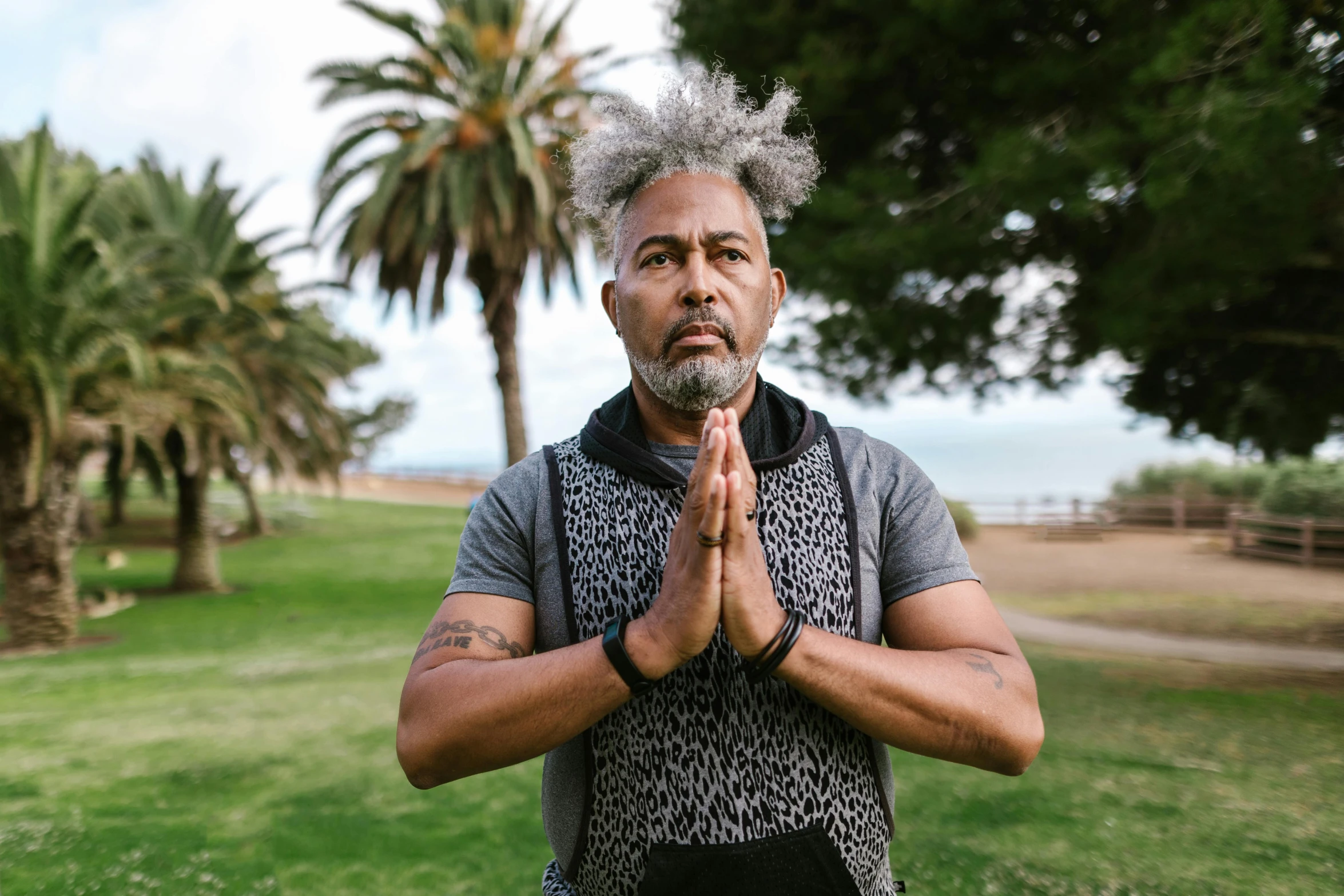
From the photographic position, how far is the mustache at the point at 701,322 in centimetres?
183

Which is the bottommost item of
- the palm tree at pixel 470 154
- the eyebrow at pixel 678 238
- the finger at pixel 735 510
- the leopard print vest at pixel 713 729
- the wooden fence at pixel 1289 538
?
the wooden fence at pixel 1289 538

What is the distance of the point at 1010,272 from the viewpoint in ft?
36.0

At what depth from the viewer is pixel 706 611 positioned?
150cm

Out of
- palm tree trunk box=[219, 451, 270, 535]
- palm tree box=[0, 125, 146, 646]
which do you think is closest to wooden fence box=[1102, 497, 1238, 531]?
palm tree trunk box=[219, 451, 270, 535]

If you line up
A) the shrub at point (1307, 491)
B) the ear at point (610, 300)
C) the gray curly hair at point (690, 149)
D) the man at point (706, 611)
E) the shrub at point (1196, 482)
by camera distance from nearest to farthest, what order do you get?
the man at point (706, 611), the gray curly hair at point (690, 149), the ear at point (610, 300), the shrub at point (1307, 491), the shrub at point (1196, 482)

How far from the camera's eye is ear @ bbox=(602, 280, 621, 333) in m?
2.06

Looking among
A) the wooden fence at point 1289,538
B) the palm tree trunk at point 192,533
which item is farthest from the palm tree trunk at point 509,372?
the wooden fence at point 1289,538

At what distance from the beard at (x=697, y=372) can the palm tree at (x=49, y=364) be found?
13697 millimetres

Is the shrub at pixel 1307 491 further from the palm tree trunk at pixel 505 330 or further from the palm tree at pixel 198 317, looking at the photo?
the palm tree at pixel 198 317

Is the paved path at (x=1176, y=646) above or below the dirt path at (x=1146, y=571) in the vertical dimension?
below

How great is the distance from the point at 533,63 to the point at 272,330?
692 cm

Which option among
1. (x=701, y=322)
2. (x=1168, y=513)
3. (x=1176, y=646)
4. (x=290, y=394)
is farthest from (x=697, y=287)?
(x=1168, y=513)

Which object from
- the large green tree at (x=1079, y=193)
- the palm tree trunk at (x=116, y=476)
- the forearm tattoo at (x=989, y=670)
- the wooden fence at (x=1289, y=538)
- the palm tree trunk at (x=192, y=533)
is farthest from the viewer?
the wooden fence at (x=1289, y=538)

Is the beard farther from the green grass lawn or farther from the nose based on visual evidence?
the green grass lawn
